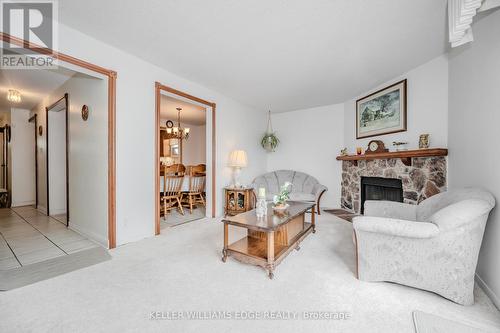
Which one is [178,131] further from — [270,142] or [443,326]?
[443,326]

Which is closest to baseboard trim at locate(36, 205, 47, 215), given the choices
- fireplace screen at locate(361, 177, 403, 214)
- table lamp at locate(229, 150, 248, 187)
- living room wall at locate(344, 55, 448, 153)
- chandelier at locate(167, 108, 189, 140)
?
chandelier at locate(167, 108, 189, 140)

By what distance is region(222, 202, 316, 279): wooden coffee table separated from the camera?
2.01 meters

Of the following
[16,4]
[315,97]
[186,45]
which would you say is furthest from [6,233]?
[315,97]

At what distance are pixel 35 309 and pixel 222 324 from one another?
4.58ft

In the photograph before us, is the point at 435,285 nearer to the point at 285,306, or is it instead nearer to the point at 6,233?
the point at 285,306

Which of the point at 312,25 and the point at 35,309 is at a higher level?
the point at 312,25

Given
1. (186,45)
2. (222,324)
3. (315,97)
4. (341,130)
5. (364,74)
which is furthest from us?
(341,130)

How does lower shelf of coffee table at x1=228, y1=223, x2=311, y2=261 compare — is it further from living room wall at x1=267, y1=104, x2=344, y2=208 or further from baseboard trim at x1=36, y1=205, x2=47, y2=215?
baseboard trim at x1=36, y1=205, x2=47, y2=215

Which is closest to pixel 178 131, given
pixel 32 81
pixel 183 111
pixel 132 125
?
pixel 183 111

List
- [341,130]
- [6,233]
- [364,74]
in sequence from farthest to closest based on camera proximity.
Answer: [341,130]
[364,74]
[6,233]

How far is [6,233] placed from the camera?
3186 mm

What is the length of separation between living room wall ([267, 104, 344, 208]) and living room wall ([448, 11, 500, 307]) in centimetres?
258

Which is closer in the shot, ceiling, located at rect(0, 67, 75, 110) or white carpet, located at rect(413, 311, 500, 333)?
white carpet, located at rect(413, 311, 500, 333)

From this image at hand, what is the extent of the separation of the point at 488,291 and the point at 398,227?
948 mm
